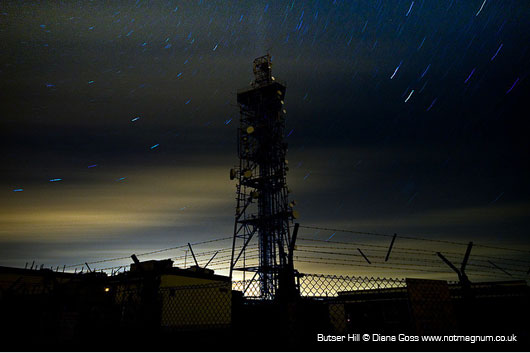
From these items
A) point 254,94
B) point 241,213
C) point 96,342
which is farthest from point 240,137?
point 96,342

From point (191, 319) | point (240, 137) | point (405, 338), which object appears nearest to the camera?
point (405, 338)

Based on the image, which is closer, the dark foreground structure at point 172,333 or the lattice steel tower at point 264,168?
the dark foreground structure at point 172,333

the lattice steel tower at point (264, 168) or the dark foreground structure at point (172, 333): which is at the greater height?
the lattice steel tower at point (264, 168)

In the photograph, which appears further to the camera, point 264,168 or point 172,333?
point 264,168

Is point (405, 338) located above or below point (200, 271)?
below

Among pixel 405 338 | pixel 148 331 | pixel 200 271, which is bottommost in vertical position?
pixel 405 338

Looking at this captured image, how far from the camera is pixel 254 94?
37.7 m

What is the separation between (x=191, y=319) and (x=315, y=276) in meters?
20.9

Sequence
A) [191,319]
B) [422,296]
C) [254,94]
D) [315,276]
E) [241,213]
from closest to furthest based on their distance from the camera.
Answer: [315,276], [422,296], [191,319], [241,213], [254,94]

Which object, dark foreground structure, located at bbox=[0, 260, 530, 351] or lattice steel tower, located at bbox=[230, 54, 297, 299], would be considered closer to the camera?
dark foreground structure, located at bbox=[0, 260, 530, 351]

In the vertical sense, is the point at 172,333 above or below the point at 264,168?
below

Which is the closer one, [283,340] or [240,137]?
[283,340]

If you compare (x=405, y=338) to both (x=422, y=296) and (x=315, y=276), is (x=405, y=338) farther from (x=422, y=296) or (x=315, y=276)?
(x=315, y=276)

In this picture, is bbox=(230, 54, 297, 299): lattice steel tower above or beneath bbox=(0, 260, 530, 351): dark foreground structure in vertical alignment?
above
